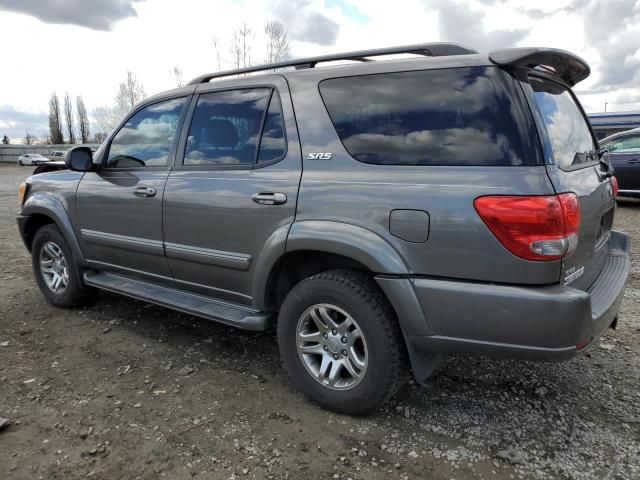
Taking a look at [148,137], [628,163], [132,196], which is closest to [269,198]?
[132,196]

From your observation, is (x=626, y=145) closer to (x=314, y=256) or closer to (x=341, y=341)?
(x=314, y=256)

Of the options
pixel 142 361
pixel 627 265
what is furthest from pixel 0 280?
pixel 627 265

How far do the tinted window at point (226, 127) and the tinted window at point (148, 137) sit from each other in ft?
0.75

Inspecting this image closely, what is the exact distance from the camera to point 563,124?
8.80ft

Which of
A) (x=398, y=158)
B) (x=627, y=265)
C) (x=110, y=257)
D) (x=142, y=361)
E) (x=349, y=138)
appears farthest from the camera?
(x=110, y=257)

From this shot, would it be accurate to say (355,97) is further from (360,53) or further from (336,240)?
(336,240)

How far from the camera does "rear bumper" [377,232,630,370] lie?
2119 millimetres

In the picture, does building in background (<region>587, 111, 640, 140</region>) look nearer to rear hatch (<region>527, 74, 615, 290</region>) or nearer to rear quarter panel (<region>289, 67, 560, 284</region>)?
rear hatch (<region>527, 74, 615, 290</region>)

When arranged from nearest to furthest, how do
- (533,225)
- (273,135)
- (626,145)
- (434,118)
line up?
(533,225) → (434,118) → (273,135) → (626,145)

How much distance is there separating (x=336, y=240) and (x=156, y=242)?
1.58 m

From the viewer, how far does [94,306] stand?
14.8 feet

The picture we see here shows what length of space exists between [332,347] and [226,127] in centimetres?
160

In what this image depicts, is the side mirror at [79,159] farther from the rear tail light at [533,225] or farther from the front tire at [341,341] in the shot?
the rear tail light at [533,225]

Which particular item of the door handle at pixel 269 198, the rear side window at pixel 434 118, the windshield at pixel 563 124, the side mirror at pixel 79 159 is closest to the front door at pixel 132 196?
the side mirror at pixel 79 159
